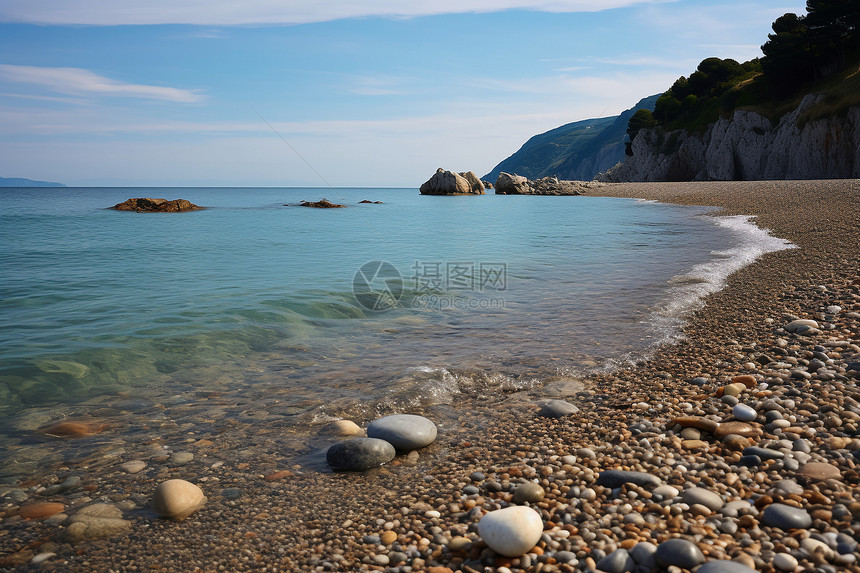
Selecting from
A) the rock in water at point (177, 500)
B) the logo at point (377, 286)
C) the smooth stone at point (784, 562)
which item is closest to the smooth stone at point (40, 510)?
the rock in water at point (177, 500)

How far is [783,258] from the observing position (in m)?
11.9

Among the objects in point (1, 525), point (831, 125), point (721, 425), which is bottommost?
point (1, 525)

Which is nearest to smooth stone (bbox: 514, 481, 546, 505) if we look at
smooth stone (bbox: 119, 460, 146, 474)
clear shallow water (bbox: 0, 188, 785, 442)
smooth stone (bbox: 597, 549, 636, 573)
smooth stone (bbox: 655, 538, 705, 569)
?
smooth stone (bbox: 597, 549, 636, 573)

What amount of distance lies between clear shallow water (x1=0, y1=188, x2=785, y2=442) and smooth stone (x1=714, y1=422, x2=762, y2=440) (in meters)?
2.14

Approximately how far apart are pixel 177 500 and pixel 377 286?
9.05 metres

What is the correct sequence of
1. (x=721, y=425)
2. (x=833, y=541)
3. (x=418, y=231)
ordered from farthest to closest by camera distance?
(x=418, y=231)
(x=721, y=425)
(x=833, y=541)

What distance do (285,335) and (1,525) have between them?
5029 mm

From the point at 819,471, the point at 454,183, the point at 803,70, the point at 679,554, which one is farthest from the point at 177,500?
the point at 454,183

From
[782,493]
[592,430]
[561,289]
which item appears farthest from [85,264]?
[782,493]

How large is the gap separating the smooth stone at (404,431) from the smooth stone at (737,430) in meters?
2.28

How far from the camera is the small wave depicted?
8.01 meters

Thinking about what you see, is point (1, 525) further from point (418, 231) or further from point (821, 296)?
point (418, 231)

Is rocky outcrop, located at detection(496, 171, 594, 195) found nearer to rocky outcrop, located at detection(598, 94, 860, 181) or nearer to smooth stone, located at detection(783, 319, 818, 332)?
rocky outcrop, located at detection(598, 94, 860, 181)

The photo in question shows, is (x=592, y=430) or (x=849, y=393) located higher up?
(x=849, y=393)
